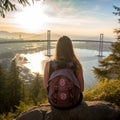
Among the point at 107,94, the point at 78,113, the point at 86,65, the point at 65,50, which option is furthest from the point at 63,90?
the point at 86,65

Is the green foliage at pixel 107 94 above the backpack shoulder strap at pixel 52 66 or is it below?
below

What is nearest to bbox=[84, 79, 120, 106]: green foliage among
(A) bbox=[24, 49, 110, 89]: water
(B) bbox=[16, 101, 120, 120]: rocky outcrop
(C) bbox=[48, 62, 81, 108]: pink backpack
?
(B) bbox=[16, 101, 120, 120]: rocky outcrop

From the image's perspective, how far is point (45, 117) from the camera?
3.57 meters

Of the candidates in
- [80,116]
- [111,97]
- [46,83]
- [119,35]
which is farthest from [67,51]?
[119,35]

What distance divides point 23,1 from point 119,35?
8.61 m

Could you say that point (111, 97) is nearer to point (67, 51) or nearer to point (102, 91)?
point (102, 91)

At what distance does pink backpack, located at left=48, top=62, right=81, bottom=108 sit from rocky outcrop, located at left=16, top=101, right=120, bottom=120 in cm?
8

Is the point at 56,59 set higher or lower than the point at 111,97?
higher

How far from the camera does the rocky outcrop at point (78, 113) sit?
11.6 feet

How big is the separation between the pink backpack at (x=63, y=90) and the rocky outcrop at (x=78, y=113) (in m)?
0.08

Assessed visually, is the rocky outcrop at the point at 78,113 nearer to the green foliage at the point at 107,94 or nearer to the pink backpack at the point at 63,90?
the pink backpack at the point at 63,90

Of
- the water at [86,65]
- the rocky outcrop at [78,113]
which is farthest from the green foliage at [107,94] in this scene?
the water at [86,65]

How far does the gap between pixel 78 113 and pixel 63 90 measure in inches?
12.8

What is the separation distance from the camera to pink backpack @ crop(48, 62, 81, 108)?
3506 millimetres
